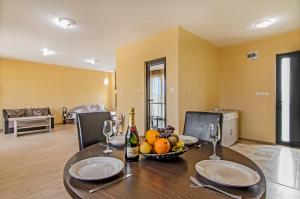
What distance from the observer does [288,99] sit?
12.7ft

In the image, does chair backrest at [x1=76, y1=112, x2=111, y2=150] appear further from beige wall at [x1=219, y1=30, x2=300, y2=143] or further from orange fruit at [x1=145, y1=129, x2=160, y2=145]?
beige wall at [x1=219, y1=30, x2=300, y2=143]

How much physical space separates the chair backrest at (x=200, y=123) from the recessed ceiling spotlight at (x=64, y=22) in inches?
113

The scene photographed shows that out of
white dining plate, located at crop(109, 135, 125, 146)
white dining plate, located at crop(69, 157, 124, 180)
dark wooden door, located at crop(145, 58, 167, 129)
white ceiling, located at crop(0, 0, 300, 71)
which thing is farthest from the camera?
dark wooden door, located at crop(145, 58, 167, 129)

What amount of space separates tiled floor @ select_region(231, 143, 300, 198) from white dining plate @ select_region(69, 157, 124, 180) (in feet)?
6.70

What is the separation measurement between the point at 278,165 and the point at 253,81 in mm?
2245

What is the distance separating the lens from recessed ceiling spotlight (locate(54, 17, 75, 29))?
10.4 ft

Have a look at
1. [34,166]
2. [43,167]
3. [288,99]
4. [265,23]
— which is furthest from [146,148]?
[288,99]

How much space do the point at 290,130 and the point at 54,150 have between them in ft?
17.2

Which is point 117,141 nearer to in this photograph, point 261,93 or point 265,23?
point 265,23

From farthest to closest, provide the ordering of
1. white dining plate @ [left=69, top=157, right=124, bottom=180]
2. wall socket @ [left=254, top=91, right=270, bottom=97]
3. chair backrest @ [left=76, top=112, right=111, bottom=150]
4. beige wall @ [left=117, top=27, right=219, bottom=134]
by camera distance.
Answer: wall socket @ [left=254, top=91, right=270, bottom=97] < beige wall @ [left=117, top=27, right=219, bottom=134] < chair backrest @ [left=76, top=112, right=111, bottom=150] < white dining plate @ [left=69, top=157, right=124, bottom=180]

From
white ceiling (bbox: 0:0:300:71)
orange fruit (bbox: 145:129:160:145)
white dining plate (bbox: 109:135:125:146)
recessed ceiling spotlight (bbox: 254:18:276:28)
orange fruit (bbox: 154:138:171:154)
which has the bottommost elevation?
white dining plate (bbox: 109:135:125:146)

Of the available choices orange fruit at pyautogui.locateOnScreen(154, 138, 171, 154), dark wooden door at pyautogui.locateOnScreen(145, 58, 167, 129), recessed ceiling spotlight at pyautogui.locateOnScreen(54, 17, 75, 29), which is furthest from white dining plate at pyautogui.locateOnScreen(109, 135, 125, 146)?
recessed ceiling spotlight at pyautogui.locateOnScreen(54, 17, 75, 29)

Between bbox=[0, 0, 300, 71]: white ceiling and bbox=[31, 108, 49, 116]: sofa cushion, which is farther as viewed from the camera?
bbox=[31, 108, 49, 116]: sofa cushion

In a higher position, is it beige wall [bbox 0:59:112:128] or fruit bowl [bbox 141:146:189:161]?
beige wall [bbox 0:59:112:128]
